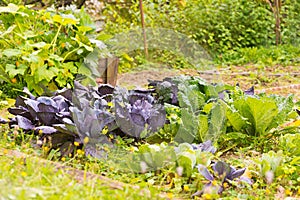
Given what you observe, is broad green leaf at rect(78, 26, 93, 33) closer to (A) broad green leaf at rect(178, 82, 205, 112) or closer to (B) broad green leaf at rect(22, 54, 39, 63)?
(B) broad green leaf at rect(22, 54, 39, 63)

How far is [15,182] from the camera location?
6.23 ft

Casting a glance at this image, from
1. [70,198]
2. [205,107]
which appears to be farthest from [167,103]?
[70,198]

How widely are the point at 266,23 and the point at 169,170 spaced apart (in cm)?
690

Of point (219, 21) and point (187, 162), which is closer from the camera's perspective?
point (187, 162)

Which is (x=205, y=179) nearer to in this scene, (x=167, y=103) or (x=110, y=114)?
(x=110, y=114)

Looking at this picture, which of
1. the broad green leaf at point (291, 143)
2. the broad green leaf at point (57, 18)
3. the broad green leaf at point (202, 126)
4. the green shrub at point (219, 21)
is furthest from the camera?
the green shrub at point (219, 21)

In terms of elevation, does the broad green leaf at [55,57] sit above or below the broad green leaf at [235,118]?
above

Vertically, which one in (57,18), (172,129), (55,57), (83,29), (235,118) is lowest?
(172,129)

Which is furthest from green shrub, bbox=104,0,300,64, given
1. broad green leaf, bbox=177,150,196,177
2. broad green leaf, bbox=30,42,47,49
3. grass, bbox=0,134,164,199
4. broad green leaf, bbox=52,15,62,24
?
grass, bbox=0,134,164,199

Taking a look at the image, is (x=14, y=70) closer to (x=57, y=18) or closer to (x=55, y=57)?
(x=55, y=57)

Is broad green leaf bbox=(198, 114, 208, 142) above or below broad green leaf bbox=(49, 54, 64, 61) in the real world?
below

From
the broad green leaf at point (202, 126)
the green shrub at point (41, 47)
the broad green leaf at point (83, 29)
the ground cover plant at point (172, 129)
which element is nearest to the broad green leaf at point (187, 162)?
the ground cover plant at point (172, 129)

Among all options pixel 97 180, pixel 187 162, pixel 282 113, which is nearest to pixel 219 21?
pixel 282 113

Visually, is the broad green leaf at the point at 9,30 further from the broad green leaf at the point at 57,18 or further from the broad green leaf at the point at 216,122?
the broad green leaf at the point at 216,122
